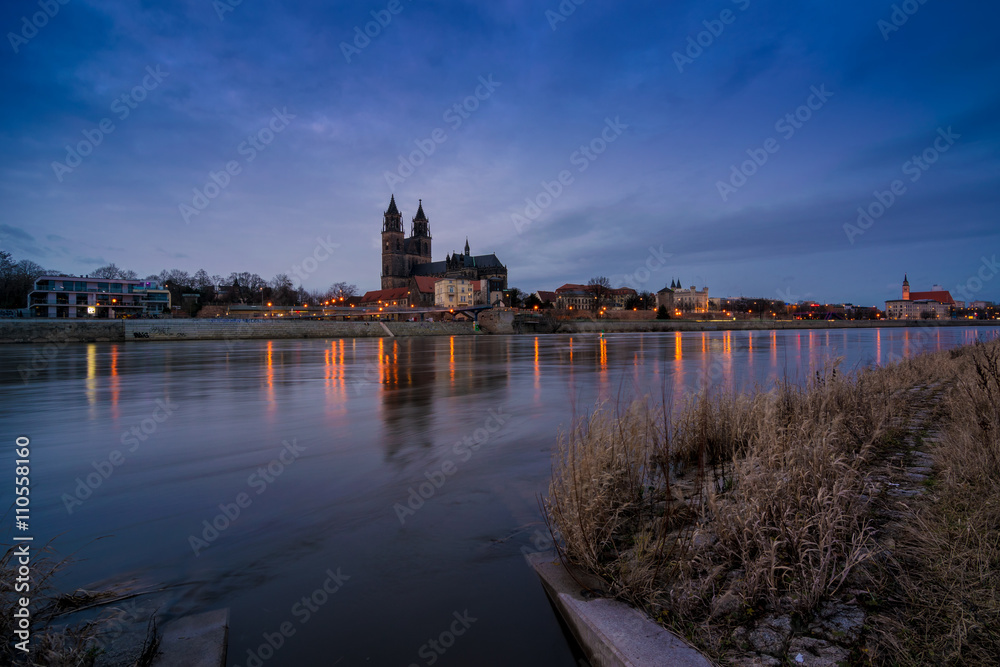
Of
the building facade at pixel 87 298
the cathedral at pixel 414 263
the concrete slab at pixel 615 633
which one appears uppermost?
the cathedral at pixel 414 263

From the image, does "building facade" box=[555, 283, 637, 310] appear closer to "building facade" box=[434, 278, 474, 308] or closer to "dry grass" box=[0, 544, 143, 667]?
"building facade" box=[434, 278, 474, 308]

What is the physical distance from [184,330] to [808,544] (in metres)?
70.2

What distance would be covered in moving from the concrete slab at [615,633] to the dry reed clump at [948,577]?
3.42ft

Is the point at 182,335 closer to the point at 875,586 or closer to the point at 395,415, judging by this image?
the point at 395,415

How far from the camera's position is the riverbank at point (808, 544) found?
279cm

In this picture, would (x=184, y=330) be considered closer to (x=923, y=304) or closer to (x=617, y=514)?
(x=617, y=514)

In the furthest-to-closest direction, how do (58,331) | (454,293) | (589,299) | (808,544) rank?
(589,299)
(454,293)
(58,331)
(808,544)

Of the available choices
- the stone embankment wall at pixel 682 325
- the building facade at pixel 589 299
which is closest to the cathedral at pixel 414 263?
the building facade at pixel 589 299

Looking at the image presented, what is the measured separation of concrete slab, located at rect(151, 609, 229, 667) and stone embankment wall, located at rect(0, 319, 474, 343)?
64727 millimetres

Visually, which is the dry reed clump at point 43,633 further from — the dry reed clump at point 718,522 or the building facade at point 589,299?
the building facade at point 589,299

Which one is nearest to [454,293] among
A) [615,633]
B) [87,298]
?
[87,298]

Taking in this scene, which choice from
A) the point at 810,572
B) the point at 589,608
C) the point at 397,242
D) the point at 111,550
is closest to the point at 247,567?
the point at 111,550

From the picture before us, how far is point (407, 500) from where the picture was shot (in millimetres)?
6195

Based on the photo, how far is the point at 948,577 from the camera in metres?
2.93
